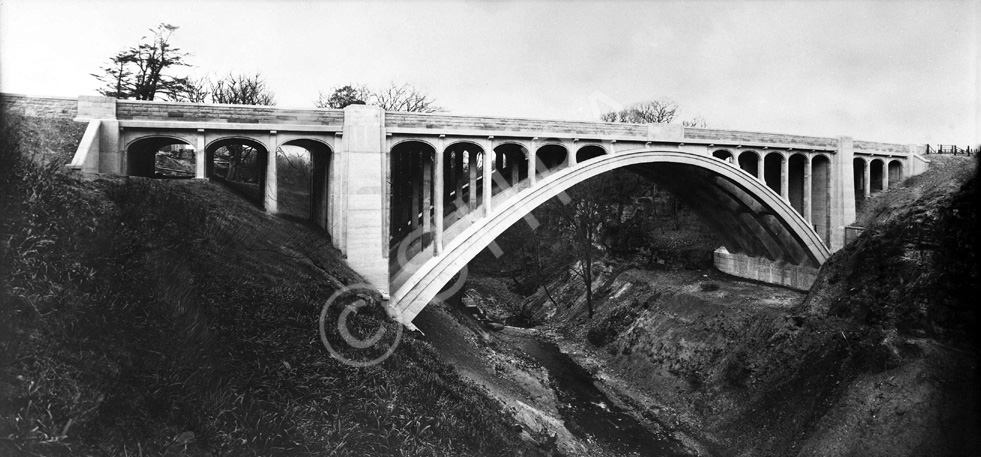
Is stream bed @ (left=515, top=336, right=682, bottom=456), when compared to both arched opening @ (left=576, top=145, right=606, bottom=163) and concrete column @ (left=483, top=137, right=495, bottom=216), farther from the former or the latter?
arched opening @ (left=576, top=145, right=606, bottom=163)

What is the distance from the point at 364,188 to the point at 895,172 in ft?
90.3

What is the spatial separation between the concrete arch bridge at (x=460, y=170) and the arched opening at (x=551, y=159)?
0.08m

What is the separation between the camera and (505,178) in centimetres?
1777

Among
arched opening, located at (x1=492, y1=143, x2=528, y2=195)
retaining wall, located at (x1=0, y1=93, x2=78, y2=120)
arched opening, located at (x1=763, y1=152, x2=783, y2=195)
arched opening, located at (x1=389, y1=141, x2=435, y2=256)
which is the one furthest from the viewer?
arched opening, located at (x1=763, y1=152, x2=783, y2=195)

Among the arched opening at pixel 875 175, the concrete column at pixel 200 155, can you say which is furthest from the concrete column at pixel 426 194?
the arched opening at pixel 875 175

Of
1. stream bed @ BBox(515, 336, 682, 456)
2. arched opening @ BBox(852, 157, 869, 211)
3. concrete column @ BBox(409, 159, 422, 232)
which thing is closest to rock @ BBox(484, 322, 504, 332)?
stream bed @ BBox(515, 336, 682, 456)

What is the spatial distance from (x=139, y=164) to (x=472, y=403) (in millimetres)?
11523

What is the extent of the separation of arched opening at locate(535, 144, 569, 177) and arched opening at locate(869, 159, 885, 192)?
17.5m

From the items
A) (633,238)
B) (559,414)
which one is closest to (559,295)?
(633,238)

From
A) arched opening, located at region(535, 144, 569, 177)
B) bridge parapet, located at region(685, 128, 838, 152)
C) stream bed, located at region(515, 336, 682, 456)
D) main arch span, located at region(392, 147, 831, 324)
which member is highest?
bridge parapet, located at region(685, 128, 838, 152)

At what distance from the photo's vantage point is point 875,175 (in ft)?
79.7

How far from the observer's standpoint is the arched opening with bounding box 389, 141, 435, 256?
15.8m

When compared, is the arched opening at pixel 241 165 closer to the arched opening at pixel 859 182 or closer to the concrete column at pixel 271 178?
the concrete column at pixel 271 178

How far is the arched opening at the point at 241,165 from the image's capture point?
12758 mm
